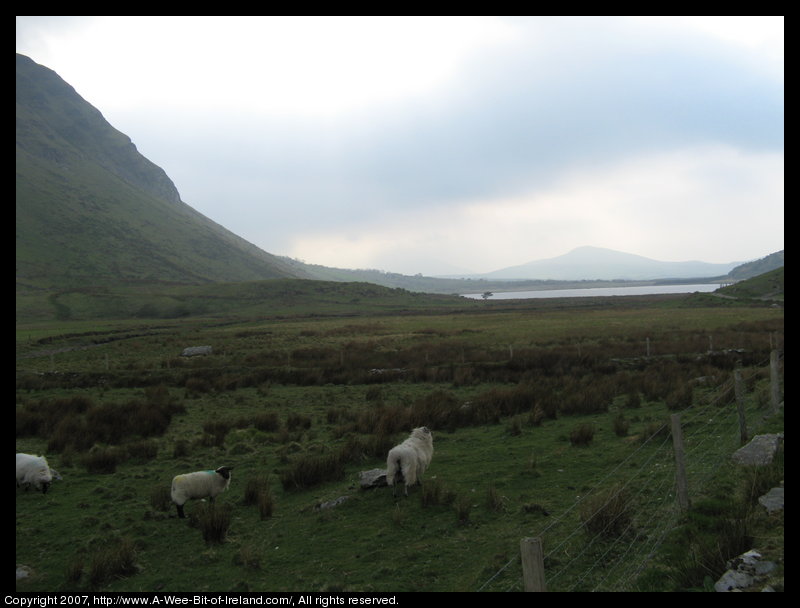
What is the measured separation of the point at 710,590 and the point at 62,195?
23184cm

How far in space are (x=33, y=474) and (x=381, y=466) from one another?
738 cm

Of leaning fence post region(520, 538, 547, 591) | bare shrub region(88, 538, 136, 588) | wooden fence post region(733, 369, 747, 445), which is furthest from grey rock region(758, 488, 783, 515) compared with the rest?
bare shrub region(88, 538, 136, 588)

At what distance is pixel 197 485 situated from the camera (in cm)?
852

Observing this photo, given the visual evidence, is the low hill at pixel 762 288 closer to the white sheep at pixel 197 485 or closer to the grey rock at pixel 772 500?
the grey rock at pixel 772 500

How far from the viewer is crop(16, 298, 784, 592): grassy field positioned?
19.7 feet

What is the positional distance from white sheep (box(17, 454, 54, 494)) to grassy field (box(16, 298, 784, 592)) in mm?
210

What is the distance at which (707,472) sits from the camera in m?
7.50

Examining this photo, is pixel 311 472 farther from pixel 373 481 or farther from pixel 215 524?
pixel 215 524

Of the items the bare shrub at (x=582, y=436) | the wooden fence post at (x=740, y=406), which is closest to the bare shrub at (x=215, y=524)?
the bare shrub at (x=582, y=436)

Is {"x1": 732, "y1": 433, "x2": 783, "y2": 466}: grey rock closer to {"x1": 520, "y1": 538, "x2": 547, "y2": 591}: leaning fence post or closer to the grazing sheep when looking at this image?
the grazing sheep

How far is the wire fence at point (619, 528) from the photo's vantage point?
518cm

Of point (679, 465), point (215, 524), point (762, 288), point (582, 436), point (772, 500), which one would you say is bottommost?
point (215, 524)

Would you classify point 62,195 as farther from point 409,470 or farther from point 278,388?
point 409,470

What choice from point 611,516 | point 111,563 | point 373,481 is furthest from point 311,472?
point 611,516
